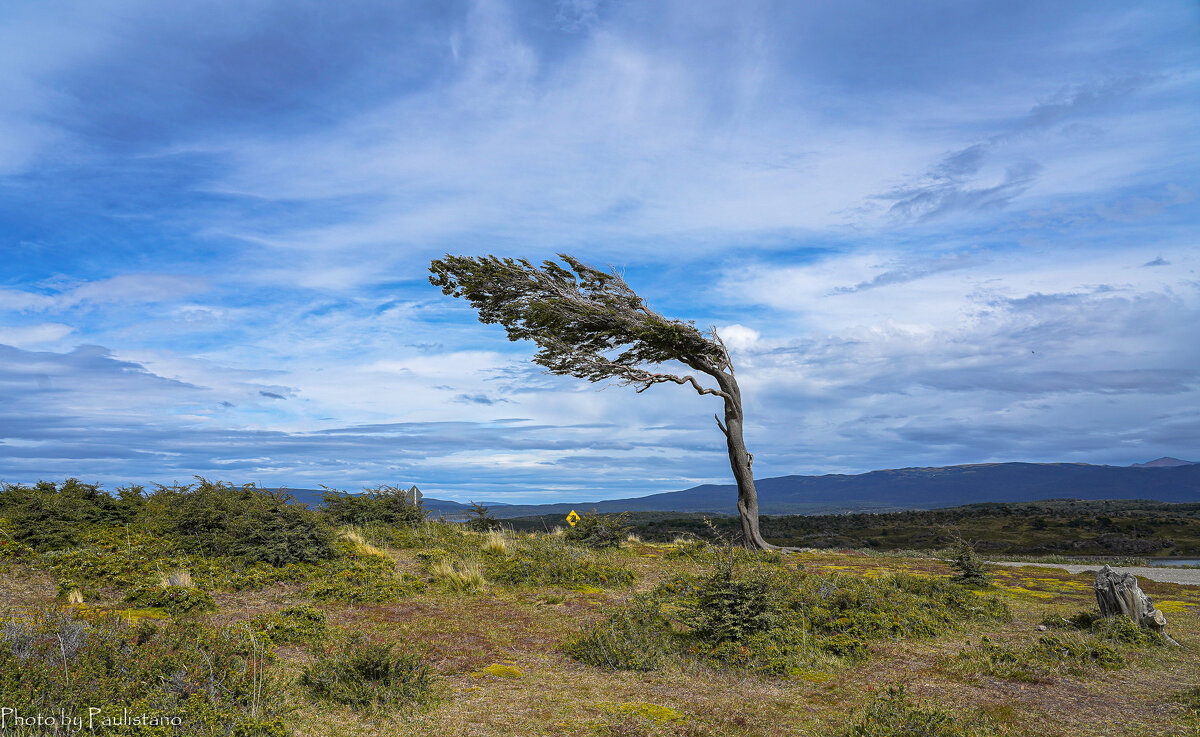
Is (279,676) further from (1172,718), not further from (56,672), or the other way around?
(1172,718)

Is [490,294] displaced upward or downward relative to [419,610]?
upward

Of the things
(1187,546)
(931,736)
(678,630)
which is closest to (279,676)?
(678,630)

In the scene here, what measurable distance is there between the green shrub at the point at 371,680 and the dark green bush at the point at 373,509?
Result: 14742mm

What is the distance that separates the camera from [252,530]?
49.4ft

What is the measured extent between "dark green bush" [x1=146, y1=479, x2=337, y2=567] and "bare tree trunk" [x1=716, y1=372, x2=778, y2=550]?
12930 mm

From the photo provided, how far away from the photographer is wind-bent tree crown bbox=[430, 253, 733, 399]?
22.1 m

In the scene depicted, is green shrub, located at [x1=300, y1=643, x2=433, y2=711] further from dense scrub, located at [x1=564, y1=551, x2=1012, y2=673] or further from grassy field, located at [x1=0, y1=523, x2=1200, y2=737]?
dense scrub, located at [x1=564, y1=551, x2=1012, y2=673]

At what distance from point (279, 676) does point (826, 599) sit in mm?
8117

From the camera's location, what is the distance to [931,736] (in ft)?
18.2

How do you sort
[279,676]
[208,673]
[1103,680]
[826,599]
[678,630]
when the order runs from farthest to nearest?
[826,599]
[678,630]
[1103,680]
[279,676]
[208,673]

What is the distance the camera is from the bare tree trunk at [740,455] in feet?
73.0

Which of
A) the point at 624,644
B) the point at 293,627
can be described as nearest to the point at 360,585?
the point at 293,627

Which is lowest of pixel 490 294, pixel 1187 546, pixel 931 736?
pixel 1187 546

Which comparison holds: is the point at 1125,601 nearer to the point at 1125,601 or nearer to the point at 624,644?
the point at 1125,601
